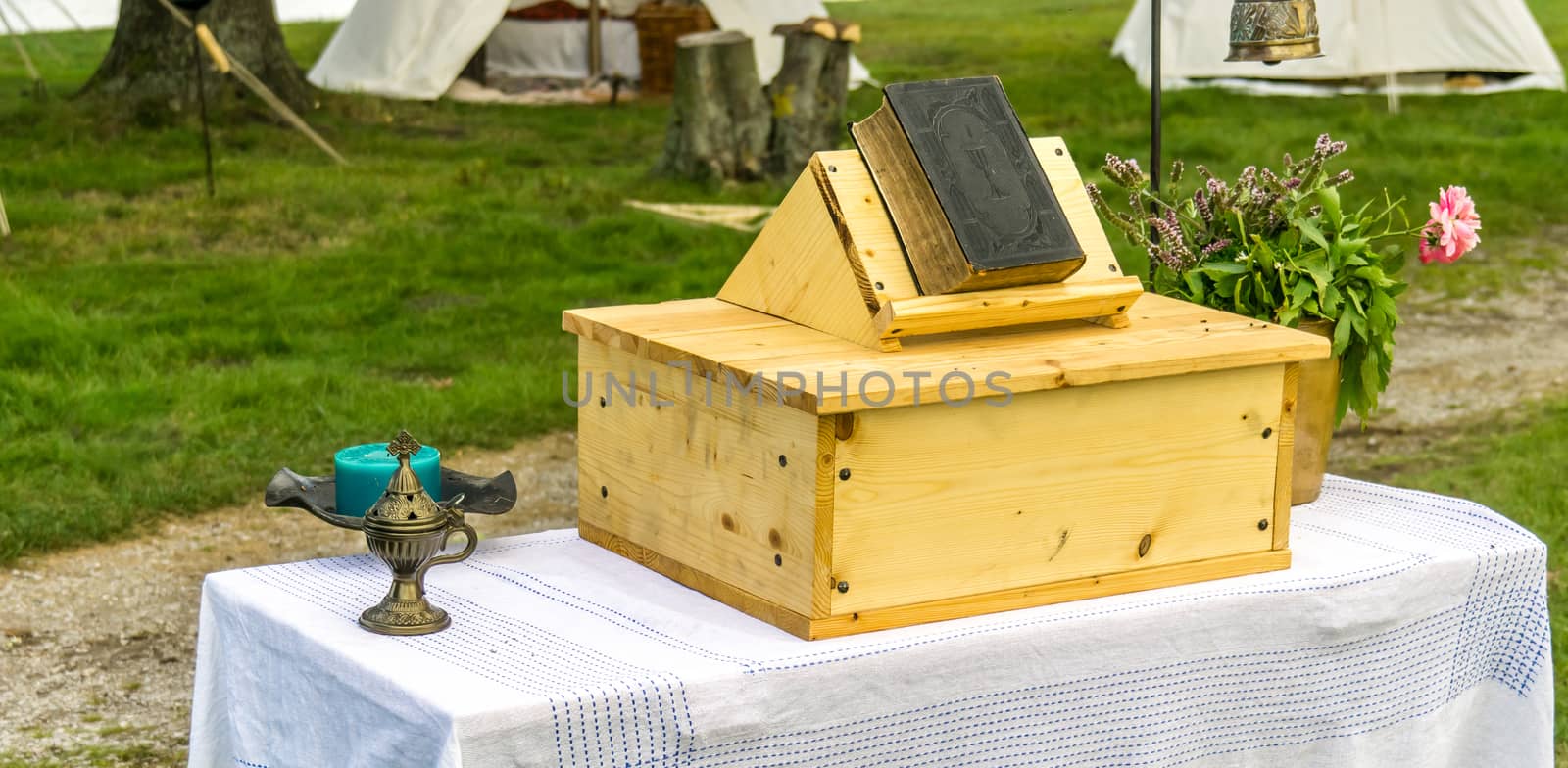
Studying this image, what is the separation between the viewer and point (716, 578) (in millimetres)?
2098

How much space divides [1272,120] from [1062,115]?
1245 mm

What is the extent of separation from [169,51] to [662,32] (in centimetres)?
335

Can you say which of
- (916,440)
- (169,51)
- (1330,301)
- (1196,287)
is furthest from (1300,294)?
(169,51)

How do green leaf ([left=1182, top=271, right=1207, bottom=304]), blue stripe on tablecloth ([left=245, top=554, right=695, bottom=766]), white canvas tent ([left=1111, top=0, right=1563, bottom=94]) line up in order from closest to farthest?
blue stripe on tablecloth ([left=245, top=554, right=695, bottom=766]) → green leaf ([left=1182, top=271, right=1207, bottom=304]) → white canvas tent ([left=1111, top=0, right=1563, bottom=94])

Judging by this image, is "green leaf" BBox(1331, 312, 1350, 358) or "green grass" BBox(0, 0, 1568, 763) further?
"green grass" BBox(0, 0, 1568, 763)

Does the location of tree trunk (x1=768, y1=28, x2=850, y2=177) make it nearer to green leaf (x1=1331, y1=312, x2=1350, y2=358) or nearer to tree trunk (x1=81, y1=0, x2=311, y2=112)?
tree trunk (x1=81, y1=0, x2=311, y2=112)

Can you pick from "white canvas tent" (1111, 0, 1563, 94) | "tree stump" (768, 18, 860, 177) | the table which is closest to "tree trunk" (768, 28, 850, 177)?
"tree stump" (768, 18, 860, 177)

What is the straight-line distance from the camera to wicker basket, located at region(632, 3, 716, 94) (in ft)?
38.7

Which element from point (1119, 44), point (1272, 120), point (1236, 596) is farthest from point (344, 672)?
point (1119, 44)

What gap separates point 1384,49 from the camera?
11250 mm

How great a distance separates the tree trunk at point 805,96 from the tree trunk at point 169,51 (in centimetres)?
301

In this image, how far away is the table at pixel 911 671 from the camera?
5.96 feet

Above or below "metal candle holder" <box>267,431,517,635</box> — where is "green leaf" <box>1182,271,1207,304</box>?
above

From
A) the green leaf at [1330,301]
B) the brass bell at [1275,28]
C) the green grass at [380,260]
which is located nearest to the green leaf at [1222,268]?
the green leaf at [1330,301]
